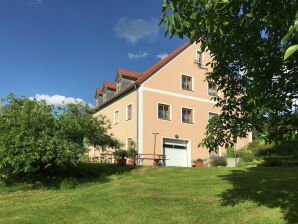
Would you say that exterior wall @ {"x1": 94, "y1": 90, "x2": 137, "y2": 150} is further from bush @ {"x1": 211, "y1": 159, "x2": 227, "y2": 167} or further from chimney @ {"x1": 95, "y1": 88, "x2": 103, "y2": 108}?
bush @ {"x1": 211, "y1": 159, "x2": 227, "y2": 167}

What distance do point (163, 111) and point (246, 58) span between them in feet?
83.0

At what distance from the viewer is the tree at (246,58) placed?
600 cm

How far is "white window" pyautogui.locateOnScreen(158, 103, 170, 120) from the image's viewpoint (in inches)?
1283

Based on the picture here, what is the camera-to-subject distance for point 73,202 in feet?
42.9

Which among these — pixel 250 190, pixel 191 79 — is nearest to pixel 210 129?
pixel 250 190

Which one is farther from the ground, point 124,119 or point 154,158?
point 124,119

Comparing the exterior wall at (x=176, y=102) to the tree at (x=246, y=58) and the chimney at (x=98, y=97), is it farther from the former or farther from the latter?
the tree at (x=246, y=58)

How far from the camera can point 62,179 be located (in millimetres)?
18250

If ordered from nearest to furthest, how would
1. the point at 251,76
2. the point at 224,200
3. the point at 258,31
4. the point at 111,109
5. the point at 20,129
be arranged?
the point at 258,31 < the point at 251,76 < the point at 224,200 < the point at 20,129 < the point at 111,109

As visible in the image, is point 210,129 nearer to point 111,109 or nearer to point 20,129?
point 20,129

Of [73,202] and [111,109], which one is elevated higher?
[111,109]

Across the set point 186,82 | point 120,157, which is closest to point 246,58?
point 120,157

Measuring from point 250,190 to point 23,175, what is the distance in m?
10.4

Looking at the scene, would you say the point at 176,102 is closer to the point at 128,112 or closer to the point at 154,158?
the point at 128,112
